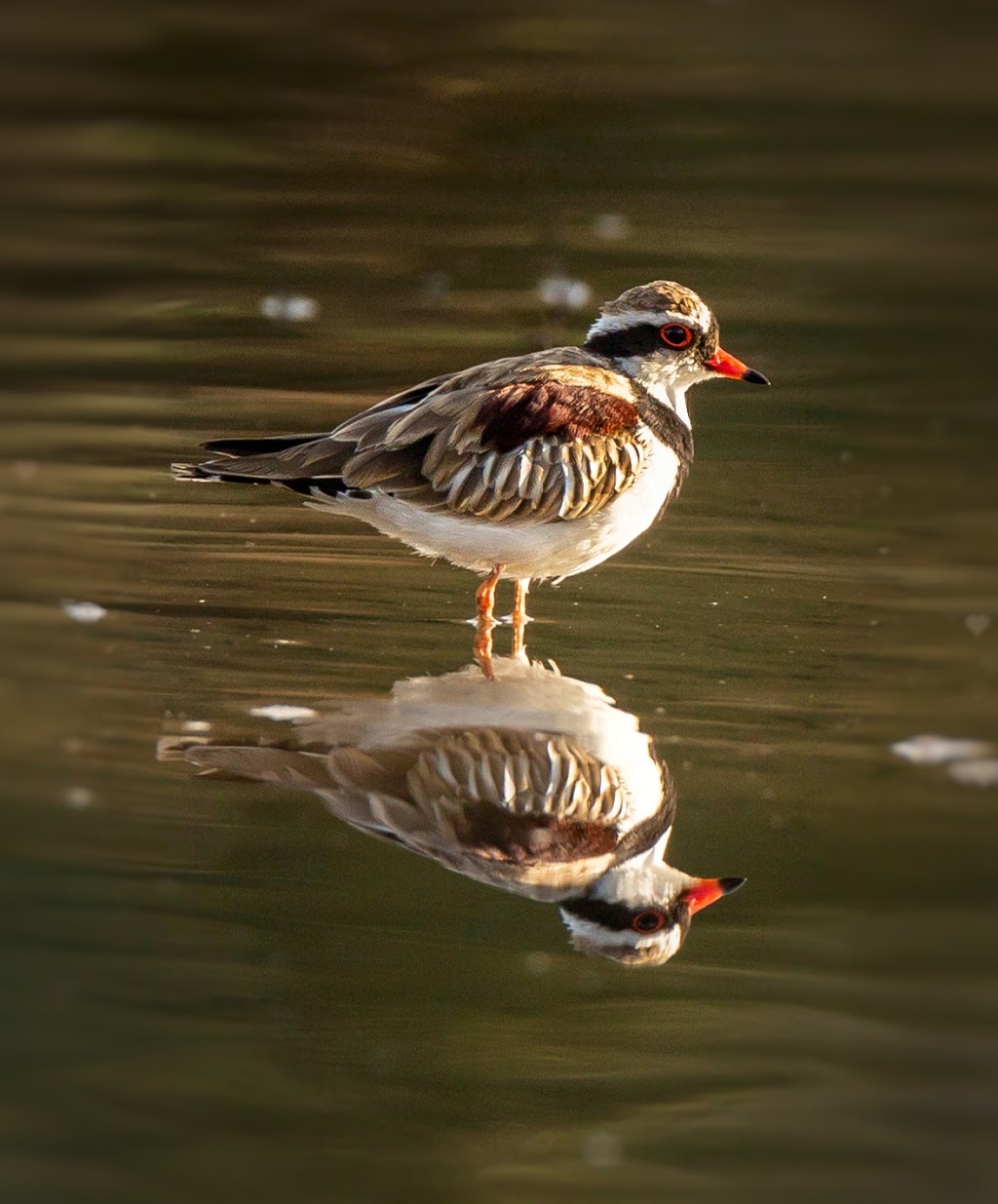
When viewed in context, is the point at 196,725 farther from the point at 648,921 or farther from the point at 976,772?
the point at 976,772

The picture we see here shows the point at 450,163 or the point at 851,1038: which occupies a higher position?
the point at 450,163

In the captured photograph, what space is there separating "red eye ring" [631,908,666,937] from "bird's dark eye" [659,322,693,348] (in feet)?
7.79

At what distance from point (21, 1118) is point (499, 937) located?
1047mm

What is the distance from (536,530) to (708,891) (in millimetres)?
1679

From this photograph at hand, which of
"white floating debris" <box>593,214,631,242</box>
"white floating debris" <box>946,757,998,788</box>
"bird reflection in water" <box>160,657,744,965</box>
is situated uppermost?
"white floating debris" <box>593,214,631,242</box>

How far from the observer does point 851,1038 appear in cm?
334

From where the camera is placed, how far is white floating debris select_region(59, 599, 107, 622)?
18.1 feet

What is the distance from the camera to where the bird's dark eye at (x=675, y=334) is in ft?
18.5

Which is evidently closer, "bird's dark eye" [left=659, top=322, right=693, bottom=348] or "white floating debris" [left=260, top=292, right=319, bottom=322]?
"bird's dark eye" [left=659, top=322, right=693, bottom=348]

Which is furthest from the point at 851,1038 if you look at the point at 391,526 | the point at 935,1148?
the point at 391,526

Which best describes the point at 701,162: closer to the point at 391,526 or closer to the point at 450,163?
the point at 450,163

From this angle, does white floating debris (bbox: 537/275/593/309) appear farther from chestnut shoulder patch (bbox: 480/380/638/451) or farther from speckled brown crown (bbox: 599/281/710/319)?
chestnut shoulder patch (bbox: 480/380/638/451)

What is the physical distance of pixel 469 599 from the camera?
595cm

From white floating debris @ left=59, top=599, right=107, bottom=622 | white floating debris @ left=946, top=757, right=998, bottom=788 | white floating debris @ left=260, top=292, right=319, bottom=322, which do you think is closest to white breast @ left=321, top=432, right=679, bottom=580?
white floating debris @ left=59, top=599, right=107, bottom=622
